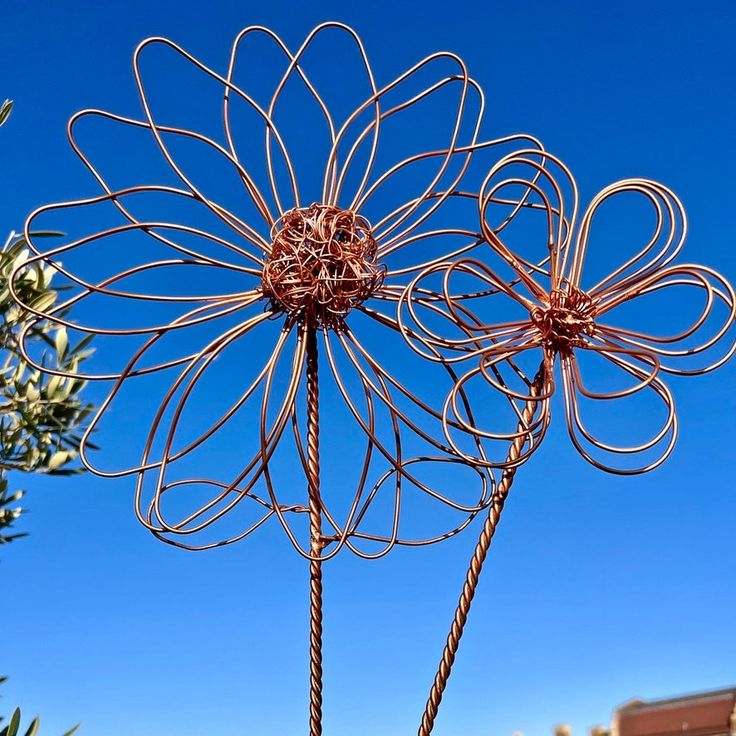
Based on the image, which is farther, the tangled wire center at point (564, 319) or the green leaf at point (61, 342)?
the green leaf at point (61, 342)

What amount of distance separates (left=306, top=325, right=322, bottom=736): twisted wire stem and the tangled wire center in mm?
673

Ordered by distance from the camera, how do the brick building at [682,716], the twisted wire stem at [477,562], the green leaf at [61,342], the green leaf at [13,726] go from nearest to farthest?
the twisted wire stem at [477,562]
the green leaf at [13,726]
the green leaf at [61,342]
the brick building at [682,716]

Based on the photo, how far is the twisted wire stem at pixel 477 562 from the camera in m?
2.30

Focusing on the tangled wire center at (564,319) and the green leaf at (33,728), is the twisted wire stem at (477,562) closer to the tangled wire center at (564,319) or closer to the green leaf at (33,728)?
the tangled wire center at (564,319)

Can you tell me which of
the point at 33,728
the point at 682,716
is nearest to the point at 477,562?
the point at 33,728

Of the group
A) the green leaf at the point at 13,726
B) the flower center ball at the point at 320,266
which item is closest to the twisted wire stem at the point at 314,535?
the flower center ball at the point at 320,266

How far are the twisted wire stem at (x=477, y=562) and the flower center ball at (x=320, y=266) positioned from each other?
0.57 metres

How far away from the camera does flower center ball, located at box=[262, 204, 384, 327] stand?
8.44ft

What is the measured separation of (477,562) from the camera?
2.33m

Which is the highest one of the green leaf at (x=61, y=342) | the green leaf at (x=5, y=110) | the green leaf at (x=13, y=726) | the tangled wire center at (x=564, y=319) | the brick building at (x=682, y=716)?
the green leaf at (x=5, y=110)

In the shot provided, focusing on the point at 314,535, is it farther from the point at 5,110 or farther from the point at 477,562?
the point at 5,110

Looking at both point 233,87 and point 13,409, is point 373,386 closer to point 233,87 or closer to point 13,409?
point 233,87

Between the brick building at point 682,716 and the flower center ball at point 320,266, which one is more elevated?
the brick building at point 682,716

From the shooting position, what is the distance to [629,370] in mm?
2420
